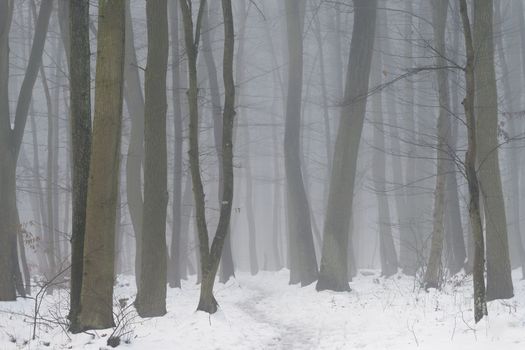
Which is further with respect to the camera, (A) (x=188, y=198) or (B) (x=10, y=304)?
(A) (x=188, y=198)

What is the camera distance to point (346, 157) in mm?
14312

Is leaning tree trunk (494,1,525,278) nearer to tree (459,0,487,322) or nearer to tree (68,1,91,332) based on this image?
tree (459,0,487,322)

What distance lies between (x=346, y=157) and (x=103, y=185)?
313 inches

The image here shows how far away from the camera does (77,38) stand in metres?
8.22

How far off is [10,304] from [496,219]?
977 cm

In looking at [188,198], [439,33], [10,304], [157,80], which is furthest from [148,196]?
[188,198]

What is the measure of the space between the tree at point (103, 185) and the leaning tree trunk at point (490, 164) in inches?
249

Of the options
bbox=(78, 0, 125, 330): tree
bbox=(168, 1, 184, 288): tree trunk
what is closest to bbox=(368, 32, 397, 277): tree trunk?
bbox=(168, 1, 184, 288): tree trunk

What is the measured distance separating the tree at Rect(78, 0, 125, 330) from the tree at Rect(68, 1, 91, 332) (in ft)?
1.29

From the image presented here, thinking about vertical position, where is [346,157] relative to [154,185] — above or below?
above

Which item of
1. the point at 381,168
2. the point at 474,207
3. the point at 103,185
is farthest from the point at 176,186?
the point at 474,207

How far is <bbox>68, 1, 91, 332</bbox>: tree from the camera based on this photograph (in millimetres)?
7930

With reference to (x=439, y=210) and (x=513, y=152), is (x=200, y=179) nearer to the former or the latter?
(x=439, y=210)

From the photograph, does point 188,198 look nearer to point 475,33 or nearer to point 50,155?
point 50,155
